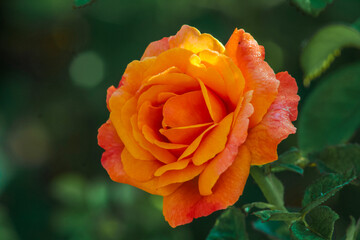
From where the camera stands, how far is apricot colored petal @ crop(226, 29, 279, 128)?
0.54 meters

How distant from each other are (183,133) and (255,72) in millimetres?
112

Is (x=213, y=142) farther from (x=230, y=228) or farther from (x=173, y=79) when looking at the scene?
(x=230, y=228)

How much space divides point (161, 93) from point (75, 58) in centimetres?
173

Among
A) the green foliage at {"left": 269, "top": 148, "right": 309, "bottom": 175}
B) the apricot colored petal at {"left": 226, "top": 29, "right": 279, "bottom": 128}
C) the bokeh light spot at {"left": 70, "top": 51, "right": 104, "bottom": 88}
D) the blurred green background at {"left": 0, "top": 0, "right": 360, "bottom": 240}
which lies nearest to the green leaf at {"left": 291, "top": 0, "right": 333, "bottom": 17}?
the apricot colored petal at {"left": 226, "top": 29, "right": 279, "bottom": 128}

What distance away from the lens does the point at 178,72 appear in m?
0.57

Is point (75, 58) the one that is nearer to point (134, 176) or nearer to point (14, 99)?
point (14, 99)

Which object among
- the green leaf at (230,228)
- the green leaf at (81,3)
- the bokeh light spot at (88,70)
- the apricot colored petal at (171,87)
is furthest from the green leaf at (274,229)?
the bokeh light spot at (88,70)

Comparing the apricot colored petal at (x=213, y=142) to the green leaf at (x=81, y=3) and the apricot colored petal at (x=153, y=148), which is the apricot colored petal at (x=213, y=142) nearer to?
the apricot colored petal at (x=153, y=148)

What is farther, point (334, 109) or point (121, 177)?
point (334, 109)

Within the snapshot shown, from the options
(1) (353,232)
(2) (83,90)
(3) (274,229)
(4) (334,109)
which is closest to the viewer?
(1) (353,232)

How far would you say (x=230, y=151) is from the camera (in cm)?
50

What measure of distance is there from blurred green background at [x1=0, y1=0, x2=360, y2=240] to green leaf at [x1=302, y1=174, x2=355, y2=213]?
63 cm

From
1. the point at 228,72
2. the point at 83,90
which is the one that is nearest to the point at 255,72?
the point at 228,72

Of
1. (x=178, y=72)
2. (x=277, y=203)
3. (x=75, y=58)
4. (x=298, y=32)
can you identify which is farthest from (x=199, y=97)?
(x=75, y=58)
